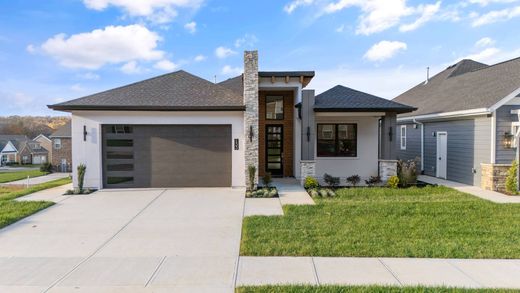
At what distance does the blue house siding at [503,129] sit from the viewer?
36.6 feet

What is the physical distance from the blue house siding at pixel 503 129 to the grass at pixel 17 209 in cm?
1468

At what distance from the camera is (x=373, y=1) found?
11.6 metres

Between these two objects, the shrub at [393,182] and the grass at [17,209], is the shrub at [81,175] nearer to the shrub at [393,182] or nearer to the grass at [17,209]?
the grass at [17,209]

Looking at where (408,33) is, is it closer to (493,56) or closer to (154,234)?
(493,56)

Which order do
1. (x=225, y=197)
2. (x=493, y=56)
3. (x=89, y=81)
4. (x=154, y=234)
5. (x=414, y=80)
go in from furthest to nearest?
1. (x=89, y=81)
2. (x=414, y=80)
3. (x=493, y=56)
4. (x=225, y=197)
5. (x=154, y=234)

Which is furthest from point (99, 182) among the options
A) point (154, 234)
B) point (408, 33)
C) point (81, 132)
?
point (408, 33)

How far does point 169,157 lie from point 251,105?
3.62 m

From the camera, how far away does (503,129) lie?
36.8 feet

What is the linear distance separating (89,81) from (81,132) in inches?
757

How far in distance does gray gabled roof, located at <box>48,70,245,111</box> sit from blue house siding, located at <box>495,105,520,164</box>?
9.14 meters

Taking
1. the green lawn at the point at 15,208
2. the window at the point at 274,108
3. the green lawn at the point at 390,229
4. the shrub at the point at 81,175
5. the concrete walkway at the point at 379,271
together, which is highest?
the window at the point at 274,108

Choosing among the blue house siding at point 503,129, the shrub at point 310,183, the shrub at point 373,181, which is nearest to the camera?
the blue house siding at point 503,129

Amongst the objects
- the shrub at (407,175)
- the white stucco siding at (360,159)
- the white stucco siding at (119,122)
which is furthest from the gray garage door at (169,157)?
the shrub at (407,175)

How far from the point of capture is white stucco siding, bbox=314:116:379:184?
13398mm
